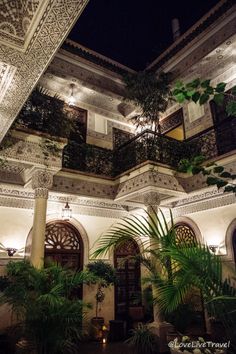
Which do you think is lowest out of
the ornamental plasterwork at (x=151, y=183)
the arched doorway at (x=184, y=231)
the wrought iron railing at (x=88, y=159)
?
the arched doorway at (x=184, y=231)

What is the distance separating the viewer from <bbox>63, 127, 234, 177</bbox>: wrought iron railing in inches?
302

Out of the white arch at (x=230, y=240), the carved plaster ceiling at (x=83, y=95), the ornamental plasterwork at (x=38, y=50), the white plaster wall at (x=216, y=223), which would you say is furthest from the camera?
the carved plaster ceiling at (x=83, y=95)

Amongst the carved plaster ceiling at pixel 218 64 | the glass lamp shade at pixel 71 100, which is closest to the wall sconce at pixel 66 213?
the glass lamp shade at pixel 71 100

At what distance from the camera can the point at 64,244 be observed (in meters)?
8.42

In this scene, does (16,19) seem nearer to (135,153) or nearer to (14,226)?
(135,153)

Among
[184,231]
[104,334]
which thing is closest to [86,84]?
[184,231]

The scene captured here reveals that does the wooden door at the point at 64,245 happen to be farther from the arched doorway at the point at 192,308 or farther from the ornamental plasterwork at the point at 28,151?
the arched doorway at the point at 192,308

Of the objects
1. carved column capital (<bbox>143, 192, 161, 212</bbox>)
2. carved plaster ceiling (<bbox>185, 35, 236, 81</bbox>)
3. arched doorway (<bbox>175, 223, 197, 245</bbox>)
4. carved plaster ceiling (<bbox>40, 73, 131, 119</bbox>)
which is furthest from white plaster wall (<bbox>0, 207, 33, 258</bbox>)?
carved plaster ceiling (<bbox>185, 35, 236, 81</bbox>)

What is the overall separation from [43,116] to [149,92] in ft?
12.3

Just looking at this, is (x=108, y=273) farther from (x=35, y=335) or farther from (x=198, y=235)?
(x=35, y=335)

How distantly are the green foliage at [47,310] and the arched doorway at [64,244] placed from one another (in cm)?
364

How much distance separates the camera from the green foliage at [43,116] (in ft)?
20.0

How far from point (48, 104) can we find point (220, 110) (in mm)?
5348

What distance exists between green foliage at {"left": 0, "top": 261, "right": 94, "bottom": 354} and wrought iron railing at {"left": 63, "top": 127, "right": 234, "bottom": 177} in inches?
151
